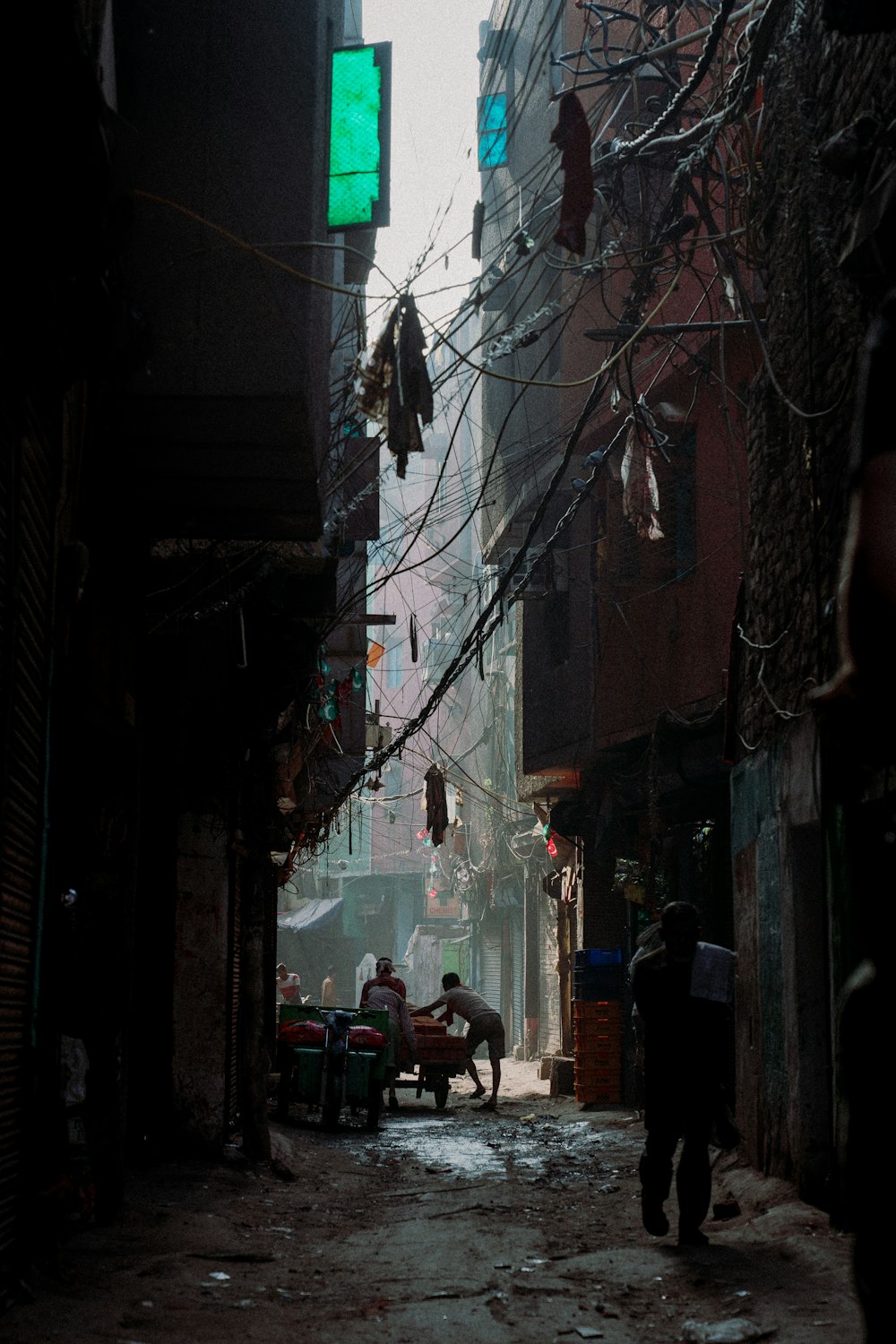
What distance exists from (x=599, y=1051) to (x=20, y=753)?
13652mm

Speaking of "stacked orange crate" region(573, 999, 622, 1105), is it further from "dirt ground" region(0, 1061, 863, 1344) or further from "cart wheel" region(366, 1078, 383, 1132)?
"dirt ground" region(0, 1061, 863, 1344)

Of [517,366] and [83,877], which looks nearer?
[83,877]

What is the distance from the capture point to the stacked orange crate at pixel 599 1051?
1792 cm

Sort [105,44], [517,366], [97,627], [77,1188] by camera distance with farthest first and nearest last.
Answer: [517,366], [97,627], [77,1188], [105,44]

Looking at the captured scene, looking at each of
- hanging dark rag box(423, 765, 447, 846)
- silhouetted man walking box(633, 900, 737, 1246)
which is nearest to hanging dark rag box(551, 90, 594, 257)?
silhouetted man walking box(633, 900, 737, 1246)

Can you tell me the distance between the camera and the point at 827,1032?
8227mm

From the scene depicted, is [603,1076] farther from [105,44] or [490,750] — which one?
[490,750]

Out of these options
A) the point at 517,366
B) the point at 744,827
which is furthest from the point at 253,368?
the point at 517,366

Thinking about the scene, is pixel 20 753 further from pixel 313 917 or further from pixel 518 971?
pixel 313 917

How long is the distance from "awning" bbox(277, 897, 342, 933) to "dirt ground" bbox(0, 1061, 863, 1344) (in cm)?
4383

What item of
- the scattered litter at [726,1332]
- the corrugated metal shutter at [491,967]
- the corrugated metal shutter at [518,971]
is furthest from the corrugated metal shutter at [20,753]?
the corrugated metal shutter at [491,967]

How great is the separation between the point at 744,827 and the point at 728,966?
342 cm

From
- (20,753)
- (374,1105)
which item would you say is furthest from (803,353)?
(374,1105)

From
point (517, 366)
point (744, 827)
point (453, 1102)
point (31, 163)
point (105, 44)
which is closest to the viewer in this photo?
point (31, 163)
